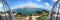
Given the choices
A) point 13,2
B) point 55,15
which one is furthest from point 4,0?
point 55,15

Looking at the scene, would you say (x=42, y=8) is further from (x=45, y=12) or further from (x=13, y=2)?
(x=13, y=2)

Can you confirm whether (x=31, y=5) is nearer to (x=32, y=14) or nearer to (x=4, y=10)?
(x=32, y=14)

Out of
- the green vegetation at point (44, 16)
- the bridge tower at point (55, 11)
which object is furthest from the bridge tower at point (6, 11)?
the bridge tower at point (55, 11)

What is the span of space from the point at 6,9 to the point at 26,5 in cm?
31

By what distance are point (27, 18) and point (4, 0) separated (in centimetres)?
44

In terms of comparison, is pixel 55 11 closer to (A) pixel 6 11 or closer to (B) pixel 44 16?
(B) pixel 44 16

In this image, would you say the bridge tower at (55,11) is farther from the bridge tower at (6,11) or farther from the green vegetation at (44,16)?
the bridge tower at (6,11)

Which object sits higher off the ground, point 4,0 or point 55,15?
point 4,0

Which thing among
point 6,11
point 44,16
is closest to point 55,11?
point 44,16

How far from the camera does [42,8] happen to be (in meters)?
2.38

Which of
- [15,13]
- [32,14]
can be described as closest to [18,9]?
[15,13]

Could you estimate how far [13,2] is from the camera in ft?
7.75

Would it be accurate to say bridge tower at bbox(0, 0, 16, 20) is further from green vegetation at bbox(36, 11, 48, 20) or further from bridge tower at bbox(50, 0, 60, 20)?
bridge tower at bbox(50, 0, 60, 20)

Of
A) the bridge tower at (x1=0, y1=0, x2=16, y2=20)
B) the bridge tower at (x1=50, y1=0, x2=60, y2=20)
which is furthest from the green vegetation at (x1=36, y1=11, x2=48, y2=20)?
the bridge tower at (x1=0, y1=0, x2=16, y2=20)
